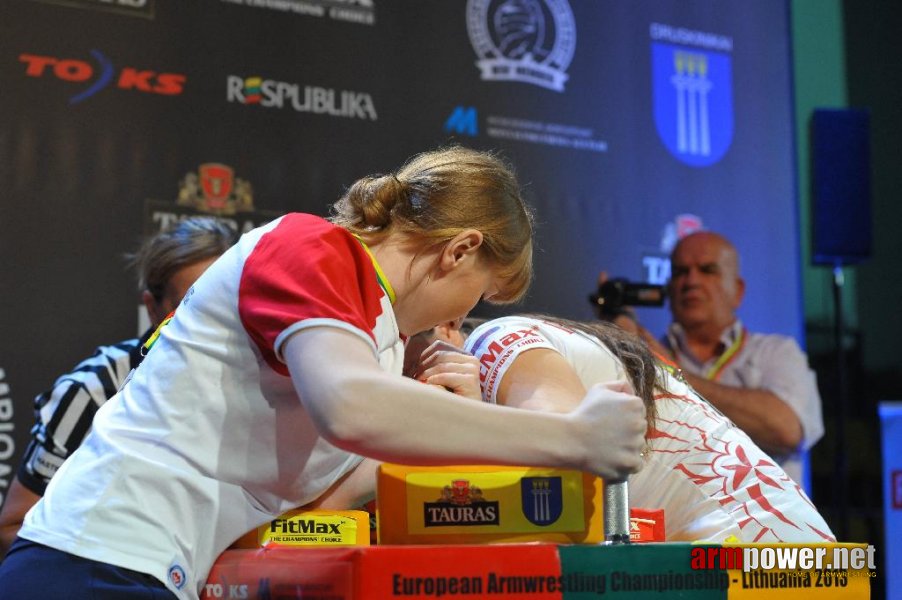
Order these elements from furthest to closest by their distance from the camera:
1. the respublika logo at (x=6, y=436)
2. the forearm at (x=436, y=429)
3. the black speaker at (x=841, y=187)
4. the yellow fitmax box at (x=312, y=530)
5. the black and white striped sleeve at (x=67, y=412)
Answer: the black speaker at (x=841, y=187), the respublika logo at (x=6, y=436), the black and white striped sleeve at (x=67, y=412), the yellow fitmax box at (x=312, y=530), the forearm at (x=436, y=429)

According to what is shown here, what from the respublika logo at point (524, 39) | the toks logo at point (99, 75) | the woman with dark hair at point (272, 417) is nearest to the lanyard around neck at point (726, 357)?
the respublika logo at point (524, 39)

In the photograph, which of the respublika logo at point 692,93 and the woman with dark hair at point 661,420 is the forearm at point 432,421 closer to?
the woman with dark hair at point 661,420

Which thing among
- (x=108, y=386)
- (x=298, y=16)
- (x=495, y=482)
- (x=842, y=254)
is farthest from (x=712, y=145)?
(x=495, y=482)

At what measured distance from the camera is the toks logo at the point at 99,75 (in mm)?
2809

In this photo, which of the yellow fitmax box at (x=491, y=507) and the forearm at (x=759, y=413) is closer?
the yellow fitmax box at (x=491, y=507)

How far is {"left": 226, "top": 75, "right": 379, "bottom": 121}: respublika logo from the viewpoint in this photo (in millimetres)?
3100

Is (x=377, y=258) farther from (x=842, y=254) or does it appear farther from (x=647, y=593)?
(x=842, y=254)

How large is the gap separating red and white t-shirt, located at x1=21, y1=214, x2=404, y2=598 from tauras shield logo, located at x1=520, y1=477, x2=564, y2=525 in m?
0.23

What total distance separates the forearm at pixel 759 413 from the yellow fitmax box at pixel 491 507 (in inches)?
97.8

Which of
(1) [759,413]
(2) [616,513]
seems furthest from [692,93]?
(2) [616,513]

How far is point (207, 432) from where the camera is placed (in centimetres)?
117

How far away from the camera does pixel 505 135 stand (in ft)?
11.6

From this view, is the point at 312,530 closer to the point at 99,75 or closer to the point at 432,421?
the point at 432,421

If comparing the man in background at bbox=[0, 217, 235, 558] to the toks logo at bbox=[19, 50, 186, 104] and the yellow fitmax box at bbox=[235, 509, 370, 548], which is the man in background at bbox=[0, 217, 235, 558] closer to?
the toks logo at bbox=[19, 50, 186, 104]
